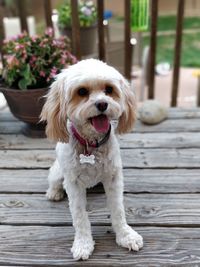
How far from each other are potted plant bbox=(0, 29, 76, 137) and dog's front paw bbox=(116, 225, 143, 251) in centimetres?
113

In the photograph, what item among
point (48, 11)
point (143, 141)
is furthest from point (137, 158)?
point (48, 11)

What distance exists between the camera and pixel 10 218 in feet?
6.16

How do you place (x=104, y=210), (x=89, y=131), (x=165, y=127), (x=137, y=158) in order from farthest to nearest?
(x=165, y=127) → (x=137, y=158) → (x=104, y=210) → (x=89, y=131)

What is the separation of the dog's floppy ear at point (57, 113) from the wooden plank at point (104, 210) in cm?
48

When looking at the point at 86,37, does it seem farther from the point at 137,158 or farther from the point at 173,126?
the point at 137,158

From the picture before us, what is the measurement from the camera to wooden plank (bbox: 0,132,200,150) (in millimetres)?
2490

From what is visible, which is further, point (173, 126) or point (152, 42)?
point (152, 42)

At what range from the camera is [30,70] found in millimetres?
2473

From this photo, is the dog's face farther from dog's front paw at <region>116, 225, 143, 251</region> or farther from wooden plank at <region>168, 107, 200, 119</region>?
wooden plank at <region>168, 107, 200, 119</region>

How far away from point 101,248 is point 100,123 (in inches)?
22.8

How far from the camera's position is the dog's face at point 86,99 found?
1.43 metres

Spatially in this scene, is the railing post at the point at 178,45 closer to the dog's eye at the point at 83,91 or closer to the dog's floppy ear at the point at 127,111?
the dog's floppy ear at the point at 127,111

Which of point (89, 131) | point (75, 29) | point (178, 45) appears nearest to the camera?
point (89, 131)

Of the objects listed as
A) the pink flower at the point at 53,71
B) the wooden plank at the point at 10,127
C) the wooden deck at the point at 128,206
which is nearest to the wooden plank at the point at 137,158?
the wooden deck at the point at 128,206
